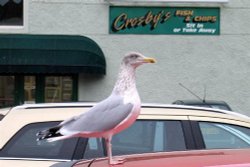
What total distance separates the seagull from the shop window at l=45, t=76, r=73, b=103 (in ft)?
42.0

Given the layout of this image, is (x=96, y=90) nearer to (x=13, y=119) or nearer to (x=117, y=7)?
(x=117, y=7)

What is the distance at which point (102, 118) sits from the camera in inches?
149

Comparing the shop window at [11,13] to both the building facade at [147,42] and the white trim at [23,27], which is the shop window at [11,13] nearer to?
the building facade at [147,42]

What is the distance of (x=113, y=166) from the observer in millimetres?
3143

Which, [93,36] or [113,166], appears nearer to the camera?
[113,166]

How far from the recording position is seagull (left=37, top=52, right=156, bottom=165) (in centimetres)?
375

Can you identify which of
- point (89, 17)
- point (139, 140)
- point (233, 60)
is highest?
point (89, 17)

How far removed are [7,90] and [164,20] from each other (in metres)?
4.50

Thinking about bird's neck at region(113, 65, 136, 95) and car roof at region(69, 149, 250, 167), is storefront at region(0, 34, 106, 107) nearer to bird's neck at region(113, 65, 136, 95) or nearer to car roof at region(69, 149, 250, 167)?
bird's neck at region(113, 65, 136, 95)

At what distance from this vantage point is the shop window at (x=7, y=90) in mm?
16562

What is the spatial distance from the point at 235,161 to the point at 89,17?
13.8m

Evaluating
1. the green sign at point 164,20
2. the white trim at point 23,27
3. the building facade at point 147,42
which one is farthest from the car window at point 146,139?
the white trim at point 23,27

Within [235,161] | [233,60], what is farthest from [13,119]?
[233,60]

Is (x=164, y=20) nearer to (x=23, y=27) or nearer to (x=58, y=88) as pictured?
(x=58, y=88)
